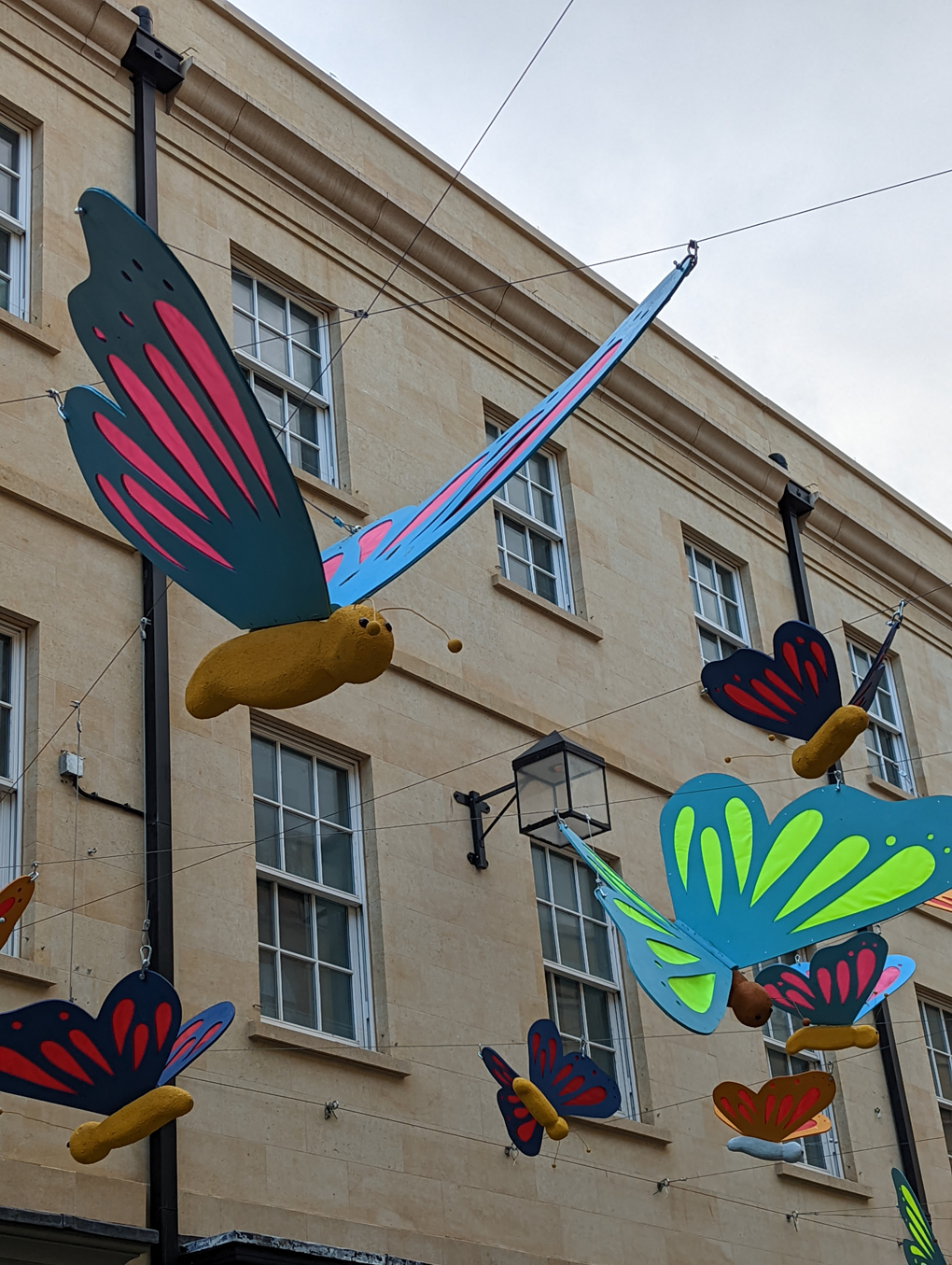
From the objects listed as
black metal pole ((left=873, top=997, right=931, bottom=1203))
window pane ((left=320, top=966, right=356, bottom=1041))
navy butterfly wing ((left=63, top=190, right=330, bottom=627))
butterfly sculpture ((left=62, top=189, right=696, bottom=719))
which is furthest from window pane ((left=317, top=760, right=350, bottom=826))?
black metal pole ((left=873, top=997, right=931, bottom=1203))

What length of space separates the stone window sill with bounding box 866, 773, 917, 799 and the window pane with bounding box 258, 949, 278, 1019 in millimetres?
8657

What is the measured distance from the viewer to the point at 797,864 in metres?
9.98

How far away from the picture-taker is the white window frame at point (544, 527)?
14.6m

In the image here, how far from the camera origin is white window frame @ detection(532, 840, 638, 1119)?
12727 mm

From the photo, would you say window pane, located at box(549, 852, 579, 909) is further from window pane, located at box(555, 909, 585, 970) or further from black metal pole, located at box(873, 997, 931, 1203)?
black metal pole, located at box(873, 997, 931, 1203)

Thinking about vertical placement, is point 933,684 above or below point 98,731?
above

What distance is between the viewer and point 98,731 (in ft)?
33.6

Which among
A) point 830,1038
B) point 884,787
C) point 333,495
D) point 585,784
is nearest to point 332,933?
point 585,784

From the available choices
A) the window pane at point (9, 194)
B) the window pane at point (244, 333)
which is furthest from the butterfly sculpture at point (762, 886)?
the window pane at point (9, 194)

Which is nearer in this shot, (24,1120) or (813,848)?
(24,1120)

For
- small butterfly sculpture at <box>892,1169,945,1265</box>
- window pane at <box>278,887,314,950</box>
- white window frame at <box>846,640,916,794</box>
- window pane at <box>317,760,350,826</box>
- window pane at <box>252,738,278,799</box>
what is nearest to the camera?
window pane at <box>278,887,314,950</box>

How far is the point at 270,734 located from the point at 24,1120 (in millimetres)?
3522

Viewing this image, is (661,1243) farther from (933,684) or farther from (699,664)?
(933,684)

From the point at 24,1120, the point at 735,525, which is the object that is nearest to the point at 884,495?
the point at 735,525
